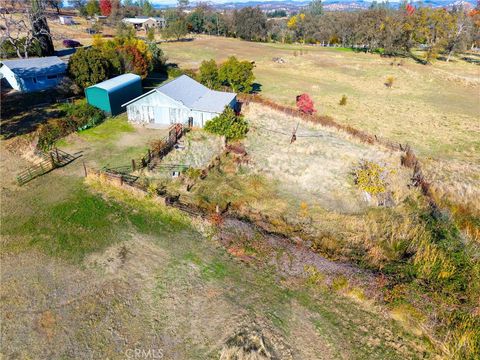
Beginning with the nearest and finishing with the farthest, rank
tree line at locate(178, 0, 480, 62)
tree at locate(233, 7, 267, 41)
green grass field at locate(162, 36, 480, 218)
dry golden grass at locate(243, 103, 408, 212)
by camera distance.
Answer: dry golden grass at locate(243, 103, 408, 212), green grass field at locate(162, 36, 480, 218), tree line at locate(178, 0, 480, 62), tree at locate(233, 7, 267, 41)

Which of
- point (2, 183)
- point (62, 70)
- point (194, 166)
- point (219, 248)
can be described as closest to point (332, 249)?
point (219, 248)

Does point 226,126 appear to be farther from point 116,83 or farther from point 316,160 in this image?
point 116,83

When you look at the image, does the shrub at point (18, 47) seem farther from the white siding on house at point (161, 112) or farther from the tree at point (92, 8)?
the tree at point (92, 8)

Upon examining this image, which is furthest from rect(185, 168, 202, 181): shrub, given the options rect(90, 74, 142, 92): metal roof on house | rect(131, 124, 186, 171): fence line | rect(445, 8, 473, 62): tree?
rect(445, 8, 473, 62): tree

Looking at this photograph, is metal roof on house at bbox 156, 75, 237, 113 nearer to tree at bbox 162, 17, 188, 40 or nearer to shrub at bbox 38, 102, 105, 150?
shrub at bbox 38, 102, 105, 150

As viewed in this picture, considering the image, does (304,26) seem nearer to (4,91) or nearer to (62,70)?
(62,70)

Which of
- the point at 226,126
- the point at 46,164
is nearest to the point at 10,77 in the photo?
the point at 46,164
